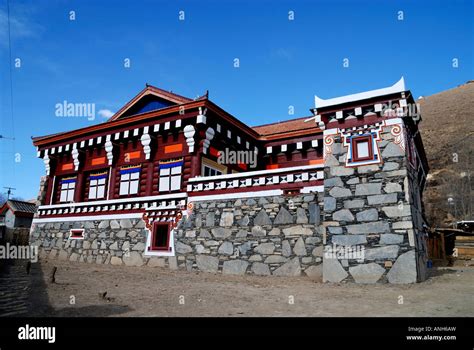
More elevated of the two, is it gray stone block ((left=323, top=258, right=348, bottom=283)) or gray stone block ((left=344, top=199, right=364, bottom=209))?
gray stone block ((left=344, top=199, right=364, bottom=209))

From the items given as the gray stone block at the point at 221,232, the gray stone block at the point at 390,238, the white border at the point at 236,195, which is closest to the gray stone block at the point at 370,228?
the gray stone block at the point at 390,238

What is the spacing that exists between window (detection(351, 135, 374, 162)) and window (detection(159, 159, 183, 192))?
7.76m

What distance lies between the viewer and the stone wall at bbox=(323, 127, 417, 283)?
8969 mm

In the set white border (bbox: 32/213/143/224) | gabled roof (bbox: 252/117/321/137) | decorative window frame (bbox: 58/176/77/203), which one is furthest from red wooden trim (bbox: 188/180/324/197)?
decorative window frame (bbox: 58/176/77/203)

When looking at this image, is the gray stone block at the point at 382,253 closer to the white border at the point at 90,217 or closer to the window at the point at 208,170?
the window at the point at 208,170

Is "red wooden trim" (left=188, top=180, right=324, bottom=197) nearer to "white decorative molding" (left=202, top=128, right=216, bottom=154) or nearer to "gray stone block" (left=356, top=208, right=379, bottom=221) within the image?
"gray stone block" (left=356, top=208, right=379, bottom=221)

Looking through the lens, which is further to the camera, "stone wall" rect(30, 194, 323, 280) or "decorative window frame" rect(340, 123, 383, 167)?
"stone wall" rect(30, 194, 323, 280)

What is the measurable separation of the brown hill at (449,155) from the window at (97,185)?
75.6ft

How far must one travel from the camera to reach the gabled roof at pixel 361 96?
9.76 metres

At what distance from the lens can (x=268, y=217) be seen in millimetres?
11539

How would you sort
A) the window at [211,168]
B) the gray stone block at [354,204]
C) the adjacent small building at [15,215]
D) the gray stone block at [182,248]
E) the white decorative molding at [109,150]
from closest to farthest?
the gray stone block at [354,204]
the gray stone block at [182,248]
the window at [211,168]
the white decorative molding at [109,150]
the adjacent small building at [15,215]

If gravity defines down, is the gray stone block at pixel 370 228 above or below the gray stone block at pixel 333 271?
above
